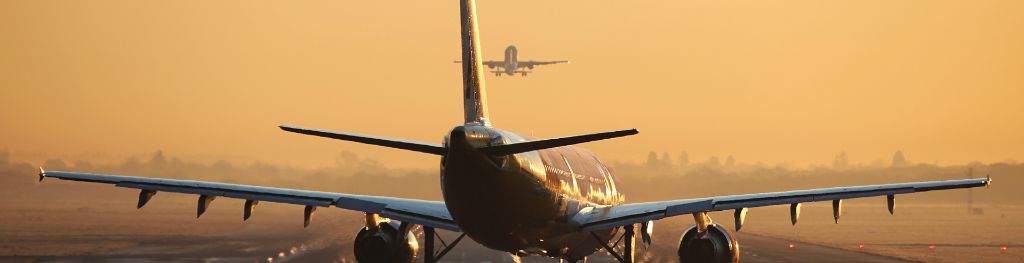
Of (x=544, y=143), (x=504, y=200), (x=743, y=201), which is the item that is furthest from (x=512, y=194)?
(x=743, y=201)

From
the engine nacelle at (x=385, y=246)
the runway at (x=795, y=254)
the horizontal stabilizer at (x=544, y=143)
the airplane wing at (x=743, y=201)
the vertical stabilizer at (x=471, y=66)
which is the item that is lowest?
the runway at (x=795, y=254)

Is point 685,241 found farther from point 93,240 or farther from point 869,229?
point 869,229

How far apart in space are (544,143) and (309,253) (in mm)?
35051

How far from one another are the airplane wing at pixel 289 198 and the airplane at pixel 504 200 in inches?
1.1

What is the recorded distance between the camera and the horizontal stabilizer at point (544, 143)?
27.5 meters

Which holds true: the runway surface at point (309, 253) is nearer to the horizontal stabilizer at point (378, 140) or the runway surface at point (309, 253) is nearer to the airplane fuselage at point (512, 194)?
the airplane fuselage at point (512, 194)

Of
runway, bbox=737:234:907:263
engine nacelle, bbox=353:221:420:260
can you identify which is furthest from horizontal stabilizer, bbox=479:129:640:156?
runway, bbox=737:234:907:263

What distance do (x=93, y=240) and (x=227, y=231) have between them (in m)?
13.9

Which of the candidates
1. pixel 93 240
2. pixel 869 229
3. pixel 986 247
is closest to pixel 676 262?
pixel 986 247

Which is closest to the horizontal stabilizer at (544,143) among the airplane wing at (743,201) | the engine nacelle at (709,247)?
the airplane wing at (743,201)

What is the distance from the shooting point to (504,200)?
30797mm

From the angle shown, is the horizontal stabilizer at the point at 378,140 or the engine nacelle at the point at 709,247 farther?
the engine nacelle at the point at 709,247

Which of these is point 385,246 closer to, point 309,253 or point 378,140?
point 378,140

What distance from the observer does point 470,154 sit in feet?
96.1
